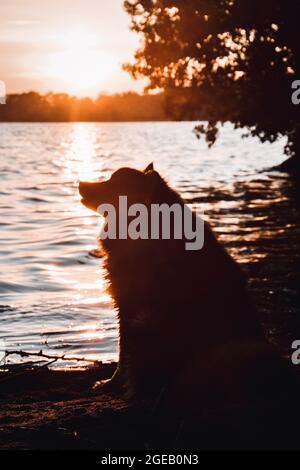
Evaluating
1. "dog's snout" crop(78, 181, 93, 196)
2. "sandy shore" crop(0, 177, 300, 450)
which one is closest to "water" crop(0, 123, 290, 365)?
"sandy shore" crop(0, 177, 300, 450)

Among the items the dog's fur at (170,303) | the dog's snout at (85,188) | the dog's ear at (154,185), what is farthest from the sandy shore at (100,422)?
the dog's snout at (85,188)

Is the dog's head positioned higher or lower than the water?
higher

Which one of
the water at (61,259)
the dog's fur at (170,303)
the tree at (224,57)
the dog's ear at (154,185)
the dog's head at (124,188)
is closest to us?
the dog's fur at (170,303)

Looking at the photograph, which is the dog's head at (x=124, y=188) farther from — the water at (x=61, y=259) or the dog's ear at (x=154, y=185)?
the water at (x=61, y=259)

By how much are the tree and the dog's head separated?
21950 mm

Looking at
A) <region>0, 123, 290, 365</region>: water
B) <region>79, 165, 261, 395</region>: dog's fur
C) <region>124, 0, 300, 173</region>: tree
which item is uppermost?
<region>124, 0, 300, 173</region>: tree

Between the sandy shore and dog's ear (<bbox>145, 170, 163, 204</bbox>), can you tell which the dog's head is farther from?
the sandy shore

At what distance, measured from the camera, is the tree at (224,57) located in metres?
28.7

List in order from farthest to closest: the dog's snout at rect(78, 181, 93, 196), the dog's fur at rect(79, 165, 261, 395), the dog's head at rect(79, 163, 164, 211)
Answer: the dog's snout at rect(78, 181, 93, 196), the dog's head at rect(79, 163, 164, 211), the dog's fur at rect(79, 165, 261, 395)

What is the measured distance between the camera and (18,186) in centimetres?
3544

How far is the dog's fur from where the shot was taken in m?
5.74

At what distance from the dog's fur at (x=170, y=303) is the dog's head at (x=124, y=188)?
0.08 feet

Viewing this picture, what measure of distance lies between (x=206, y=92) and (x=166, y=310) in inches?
1237

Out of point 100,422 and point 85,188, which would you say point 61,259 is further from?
point 100,422
